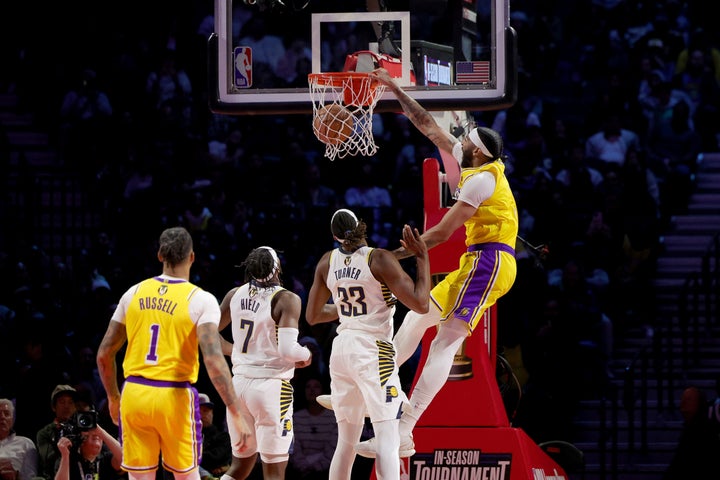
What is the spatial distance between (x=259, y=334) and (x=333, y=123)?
163 cm

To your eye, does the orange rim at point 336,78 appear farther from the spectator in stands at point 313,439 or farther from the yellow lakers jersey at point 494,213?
the spectator in stands at point 313,439

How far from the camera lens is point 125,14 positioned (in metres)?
18.9

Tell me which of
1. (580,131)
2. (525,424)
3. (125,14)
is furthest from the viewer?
(125,14)

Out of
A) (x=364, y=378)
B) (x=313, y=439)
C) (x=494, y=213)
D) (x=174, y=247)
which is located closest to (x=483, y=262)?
(x=494, y=213)

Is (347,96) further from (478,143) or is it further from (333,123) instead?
(478,143)

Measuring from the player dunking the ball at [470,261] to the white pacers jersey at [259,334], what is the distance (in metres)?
0.96

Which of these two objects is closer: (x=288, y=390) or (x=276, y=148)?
(x=288, y=390)

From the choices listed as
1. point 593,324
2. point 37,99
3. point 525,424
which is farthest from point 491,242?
point 37,99

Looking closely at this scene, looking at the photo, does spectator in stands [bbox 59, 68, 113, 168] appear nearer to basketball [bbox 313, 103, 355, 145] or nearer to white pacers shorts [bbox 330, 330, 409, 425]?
basketball [bbox 313, 103, 355, 145]

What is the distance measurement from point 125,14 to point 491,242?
37.1ft

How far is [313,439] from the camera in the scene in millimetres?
12469

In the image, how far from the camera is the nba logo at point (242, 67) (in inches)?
397

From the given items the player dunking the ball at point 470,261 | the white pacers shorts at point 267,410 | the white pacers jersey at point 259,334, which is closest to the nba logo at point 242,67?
the white pacers jersey at point 259,334

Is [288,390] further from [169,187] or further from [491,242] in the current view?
[169,187]
